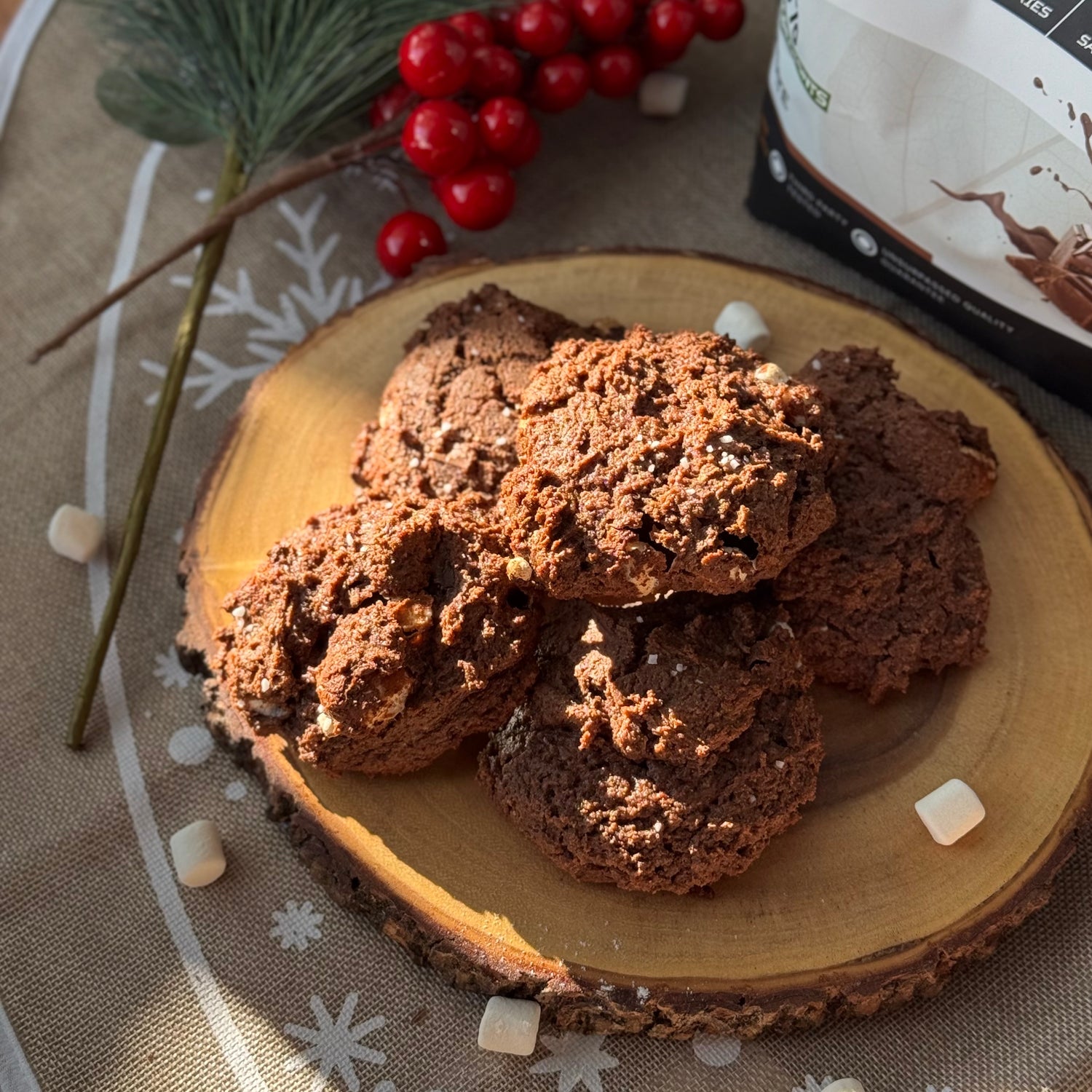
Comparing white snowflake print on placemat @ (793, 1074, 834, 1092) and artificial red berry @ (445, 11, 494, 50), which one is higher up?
artificial red berry @ (445, 11, 494, 50)

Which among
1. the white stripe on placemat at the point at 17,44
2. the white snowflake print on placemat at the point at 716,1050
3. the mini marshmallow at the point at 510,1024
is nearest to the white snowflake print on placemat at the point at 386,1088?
A: the mini marshmallow at the point at 510,1024

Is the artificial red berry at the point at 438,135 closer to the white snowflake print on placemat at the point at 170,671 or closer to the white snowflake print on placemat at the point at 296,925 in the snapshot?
the white snowflake print on placemat at the point at 170,671

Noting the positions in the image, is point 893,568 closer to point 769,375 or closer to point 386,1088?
point 769,375

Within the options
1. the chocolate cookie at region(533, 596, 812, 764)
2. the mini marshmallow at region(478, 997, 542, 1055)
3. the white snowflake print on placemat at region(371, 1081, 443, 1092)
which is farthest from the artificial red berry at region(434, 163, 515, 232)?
the white snowflake print on placemat at region(371, 1081, 443, 1092)

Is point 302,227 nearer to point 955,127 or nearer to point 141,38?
point 141,38

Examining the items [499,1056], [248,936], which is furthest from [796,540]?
[248,936]

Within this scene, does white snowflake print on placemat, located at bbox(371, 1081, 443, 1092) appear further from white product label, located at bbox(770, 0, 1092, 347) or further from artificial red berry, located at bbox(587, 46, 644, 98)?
artificial red berry, located at bbox(587, 46, 644, 98)
